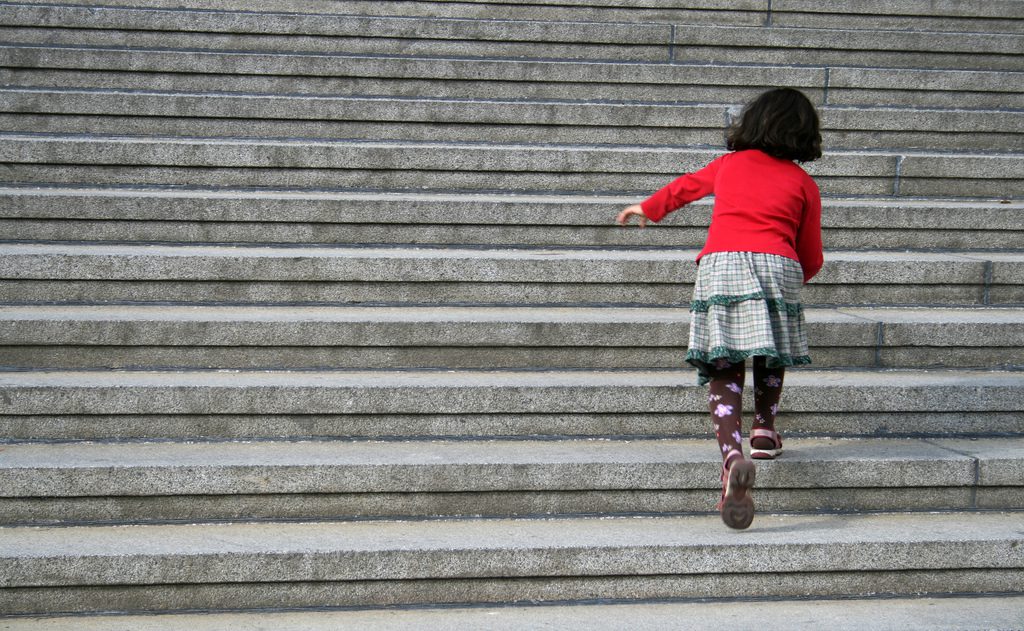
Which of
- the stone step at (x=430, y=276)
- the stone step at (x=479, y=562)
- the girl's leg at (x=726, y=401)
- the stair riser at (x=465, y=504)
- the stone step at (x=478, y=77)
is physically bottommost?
the stone step at (x=479, y=562)

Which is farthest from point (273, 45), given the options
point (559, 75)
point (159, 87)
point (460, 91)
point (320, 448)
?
point (320, 448)

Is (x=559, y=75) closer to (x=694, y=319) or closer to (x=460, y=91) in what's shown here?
(x=460, y=91)

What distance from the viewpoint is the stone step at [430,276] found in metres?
4.82

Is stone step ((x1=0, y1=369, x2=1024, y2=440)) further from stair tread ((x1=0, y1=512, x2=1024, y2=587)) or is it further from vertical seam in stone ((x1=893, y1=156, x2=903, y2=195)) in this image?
vertical seam in stone ((x1=893, y1=156, x2=903, y2=195))

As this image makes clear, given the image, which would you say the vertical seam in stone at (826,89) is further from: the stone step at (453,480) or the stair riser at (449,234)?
the stone step at (453,480)

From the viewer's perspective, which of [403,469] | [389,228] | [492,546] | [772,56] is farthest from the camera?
[772,56]

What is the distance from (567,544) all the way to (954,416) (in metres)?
1.84

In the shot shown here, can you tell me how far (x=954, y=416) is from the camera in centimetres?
451

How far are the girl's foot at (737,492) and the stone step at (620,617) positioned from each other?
0.30m

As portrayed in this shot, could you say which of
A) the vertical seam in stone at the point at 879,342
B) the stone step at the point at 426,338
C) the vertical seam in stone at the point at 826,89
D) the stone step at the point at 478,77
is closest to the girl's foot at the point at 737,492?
the stone step at the point at 426,338

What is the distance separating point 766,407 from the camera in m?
4.03

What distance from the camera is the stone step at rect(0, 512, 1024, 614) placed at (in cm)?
353

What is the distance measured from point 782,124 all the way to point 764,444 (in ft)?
3.78

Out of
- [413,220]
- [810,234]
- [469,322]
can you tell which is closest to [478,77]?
[413,220]
